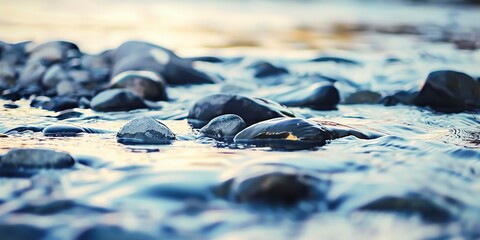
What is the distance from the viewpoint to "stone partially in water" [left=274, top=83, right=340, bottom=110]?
3.83 m

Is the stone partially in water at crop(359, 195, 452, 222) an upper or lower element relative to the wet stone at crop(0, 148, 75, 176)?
lower

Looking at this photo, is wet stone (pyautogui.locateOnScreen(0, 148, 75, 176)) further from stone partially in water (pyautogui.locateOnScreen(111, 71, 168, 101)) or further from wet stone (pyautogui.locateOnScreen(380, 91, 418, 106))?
wet stone (pyautogui.locateOnScreen(380, 91, 418, 106))

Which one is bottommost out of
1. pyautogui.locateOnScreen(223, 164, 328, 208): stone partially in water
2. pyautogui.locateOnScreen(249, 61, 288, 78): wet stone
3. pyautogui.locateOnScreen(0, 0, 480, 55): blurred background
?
pyautogui.locateOnScreen(0, 0, 480, 55): blurred background

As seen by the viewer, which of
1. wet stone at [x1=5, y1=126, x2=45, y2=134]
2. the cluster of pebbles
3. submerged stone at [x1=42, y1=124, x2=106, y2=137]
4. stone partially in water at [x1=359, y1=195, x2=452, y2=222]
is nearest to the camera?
stone partially in water at [x1=359, y1=195, x2=452, y2=222]

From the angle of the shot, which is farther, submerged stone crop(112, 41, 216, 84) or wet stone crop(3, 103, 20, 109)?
submerged stone crop(112, 41, 216, 84)

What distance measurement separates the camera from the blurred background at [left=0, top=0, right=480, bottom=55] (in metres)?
7.76

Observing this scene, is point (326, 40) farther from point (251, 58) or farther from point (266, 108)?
point (266, 108)

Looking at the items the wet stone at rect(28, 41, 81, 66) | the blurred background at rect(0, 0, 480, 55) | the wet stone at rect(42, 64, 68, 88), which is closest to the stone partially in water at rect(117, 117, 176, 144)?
the wet stone at rect(42, 64, 68, 88)

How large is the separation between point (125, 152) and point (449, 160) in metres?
1.29

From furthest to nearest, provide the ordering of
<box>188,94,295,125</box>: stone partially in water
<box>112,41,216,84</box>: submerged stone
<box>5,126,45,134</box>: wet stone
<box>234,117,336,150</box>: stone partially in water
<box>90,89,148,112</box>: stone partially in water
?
<box>112,41,216,84</box>: submerged stone → <box>90,89,148,112</box>: stone partially in water → <box>188,94,295,125</box>: stone partially in water → <box>5,126,45,134</box>: wet stone → <box>234,117,336,150</box>: stone partially in water

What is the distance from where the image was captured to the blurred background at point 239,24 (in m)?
7.76

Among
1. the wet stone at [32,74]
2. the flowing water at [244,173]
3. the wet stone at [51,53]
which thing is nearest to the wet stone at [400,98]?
the flowing water at [244,173]

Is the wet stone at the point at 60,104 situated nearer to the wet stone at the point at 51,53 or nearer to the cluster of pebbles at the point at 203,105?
the cluster of pebbles at the point at 203,105

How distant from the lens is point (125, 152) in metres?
2.45
